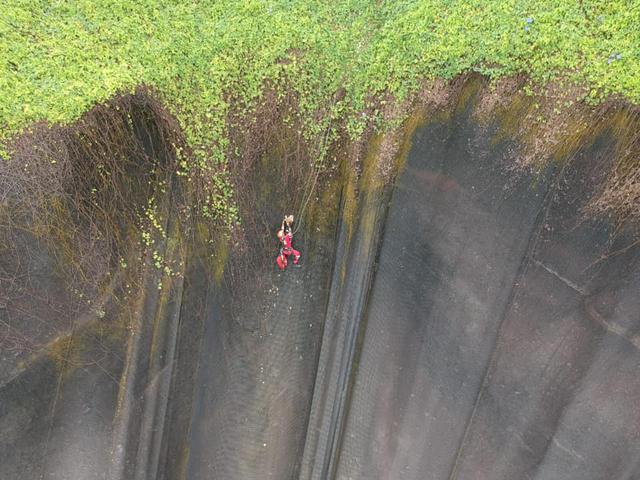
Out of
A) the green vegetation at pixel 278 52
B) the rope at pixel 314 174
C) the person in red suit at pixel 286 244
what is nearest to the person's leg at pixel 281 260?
the person in red suit at pixel 286 244

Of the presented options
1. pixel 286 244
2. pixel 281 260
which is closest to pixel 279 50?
pixel 286 244

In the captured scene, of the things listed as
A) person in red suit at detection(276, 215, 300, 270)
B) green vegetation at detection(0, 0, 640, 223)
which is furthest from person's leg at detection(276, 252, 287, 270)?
green vegetation at detection(0, 0, 640, 223)

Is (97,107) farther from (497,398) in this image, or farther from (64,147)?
(497,398)

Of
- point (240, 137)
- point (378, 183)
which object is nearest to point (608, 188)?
point (378, 183)

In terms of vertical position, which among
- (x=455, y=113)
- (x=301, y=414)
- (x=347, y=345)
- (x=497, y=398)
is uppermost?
(x=455, y=113)

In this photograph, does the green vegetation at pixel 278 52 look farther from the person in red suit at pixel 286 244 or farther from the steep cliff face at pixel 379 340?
the person in red suit at pixel 286 244
